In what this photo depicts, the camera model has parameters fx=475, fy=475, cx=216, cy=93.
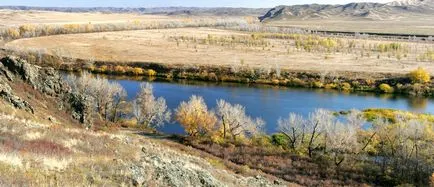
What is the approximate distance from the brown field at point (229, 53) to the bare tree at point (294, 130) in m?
38.9

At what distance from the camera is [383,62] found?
302ft

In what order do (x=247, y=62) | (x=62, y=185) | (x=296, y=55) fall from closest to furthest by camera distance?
(x=62, y=185) < (x=247, y=62) < (x=296, y=55)

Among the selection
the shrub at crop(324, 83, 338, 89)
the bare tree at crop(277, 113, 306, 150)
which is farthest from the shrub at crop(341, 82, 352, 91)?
the bare tree at crop(277, 113, 306, 150)

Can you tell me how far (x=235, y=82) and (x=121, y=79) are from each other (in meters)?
18.5

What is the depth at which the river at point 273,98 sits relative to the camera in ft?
184

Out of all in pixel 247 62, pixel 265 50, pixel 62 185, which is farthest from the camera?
pixel 265 50

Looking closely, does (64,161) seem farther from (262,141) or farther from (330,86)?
(330,86)

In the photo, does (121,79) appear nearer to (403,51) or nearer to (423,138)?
(423,138)

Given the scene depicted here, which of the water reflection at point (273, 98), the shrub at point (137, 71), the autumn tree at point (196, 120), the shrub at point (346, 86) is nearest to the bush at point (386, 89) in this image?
the water reflection at point (273, 98)

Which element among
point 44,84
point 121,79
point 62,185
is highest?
point 62,185

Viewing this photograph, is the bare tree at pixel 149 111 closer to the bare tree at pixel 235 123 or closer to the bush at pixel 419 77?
the bare tree at pixel 235 123

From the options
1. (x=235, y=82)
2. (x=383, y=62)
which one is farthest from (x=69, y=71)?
(x=383, y=62)

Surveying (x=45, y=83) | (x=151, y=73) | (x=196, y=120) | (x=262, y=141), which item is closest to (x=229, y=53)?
(x=151, y=73)

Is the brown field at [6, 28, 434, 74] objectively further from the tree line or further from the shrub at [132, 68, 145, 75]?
the tree line
